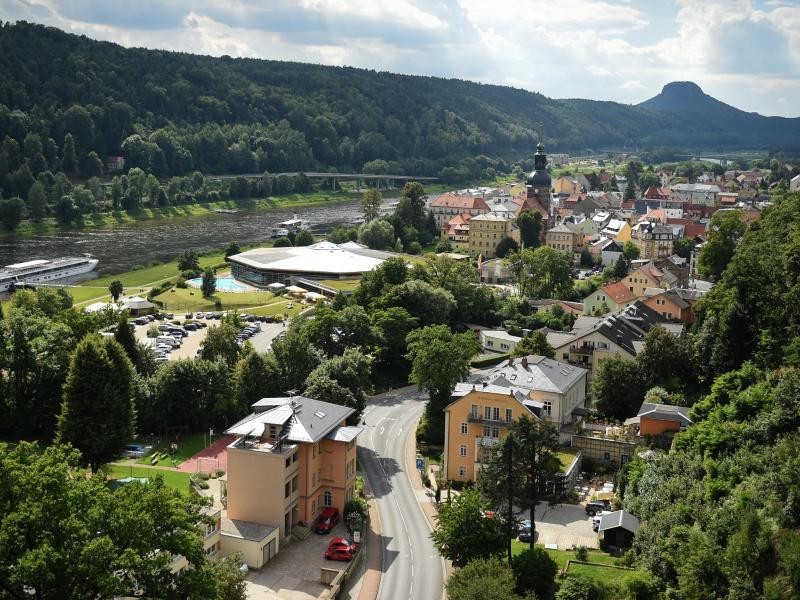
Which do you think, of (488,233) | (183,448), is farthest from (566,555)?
(488,233)

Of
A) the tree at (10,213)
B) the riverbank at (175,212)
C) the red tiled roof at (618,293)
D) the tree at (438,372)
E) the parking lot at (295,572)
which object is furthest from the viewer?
the riverbank at (175,212)

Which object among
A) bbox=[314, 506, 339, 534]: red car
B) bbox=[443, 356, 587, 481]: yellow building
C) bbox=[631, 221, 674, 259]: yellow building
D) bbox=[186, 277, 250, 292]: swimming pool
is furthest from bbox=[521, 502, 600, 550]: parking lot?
bbox=[631, 221, 674, 259]: yellow building

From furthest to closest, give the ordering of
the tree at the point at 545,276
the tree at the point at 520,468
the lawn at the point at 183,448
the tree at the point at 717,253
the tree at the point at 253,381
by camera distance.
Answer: the tree at the point at 545,276
the tree at the point at 717,253
the tree at the point at 253,381
the lawn at the point at 183,448
the tree at the point at 520,468

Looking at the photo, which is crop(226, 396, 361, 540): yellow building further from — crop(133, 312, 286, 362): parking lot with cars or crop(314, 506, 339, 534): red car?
crop(133, 312, 286, 362): parking lot with cars

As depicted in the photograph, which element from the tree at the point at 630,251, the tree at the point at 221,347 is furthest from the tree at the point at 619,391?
the tree at the point at 630,251

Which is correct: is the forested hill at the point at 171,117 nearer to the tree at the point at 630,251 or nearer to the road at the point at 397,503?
the tree at the point at 630,251

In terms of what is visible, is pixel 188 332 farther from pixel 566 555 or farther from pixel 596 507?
pixel 566 555
